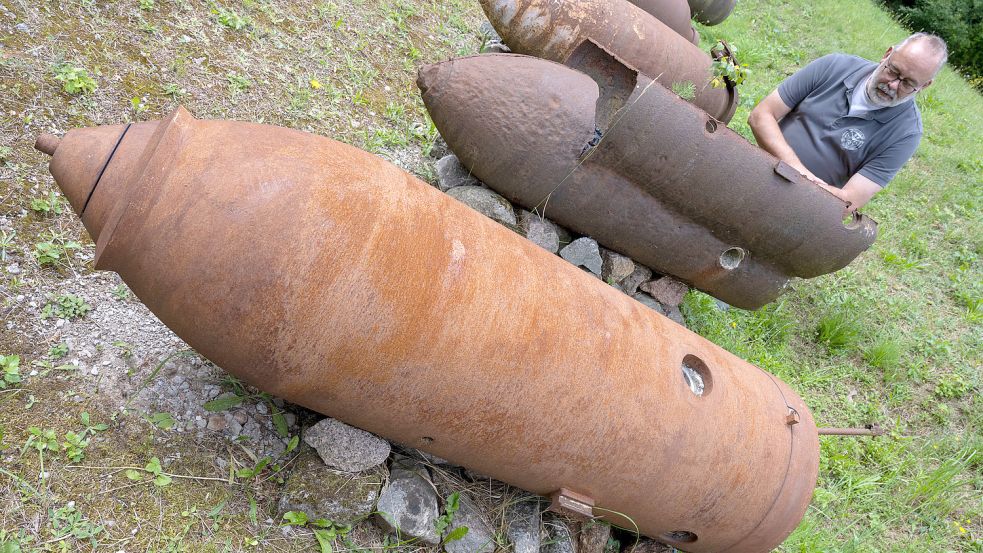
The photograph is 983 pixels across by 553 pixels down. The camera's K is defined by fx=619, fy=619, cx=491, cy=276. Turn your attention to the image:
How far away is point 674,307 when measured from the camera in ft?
12.8

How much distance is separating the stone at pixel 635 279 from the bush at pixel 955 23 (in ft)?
51.0

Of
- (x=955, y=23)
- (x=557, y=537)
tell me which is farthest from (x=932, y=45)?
(x=955, y=23)

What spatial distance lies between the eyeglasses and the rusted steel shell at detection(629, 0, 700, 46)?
1804 millimetres

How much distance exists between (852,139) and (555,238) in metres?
2.38

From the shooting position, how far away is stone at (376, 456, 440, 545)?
2.29 metres

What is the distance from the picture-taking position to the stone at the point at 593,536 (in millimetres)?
2688

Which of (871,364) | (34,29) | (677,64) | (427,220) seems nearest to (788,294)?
(871,364)

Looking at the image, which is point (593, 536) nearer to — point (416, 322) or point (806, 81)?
point (416, 322)

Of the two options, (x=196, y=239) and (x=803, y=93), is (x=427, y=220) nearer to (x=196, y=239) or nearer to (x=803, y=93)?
(x=196, y=239)

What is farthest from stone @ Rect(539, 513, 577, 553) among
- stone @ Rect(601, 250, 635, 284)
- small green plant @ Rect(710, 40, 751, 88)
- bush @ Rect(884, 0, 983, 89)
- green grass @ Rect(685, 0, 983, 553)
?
bush @ Rect(884, 0, 983, 89)

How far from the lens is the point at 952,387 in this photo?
14.8 feet

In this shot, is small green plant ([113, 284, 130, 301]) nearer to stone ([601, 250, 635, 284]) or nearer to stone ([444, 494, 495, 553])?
stone ([444, 494, 495, 553])

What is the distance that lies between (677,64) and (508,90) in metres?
1.95

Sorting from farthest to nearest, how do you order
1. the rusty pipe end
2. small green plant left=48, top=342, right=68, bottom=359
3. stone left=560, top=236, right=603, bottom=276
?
1. stone left=560, top=236, right=603, bottom=276
2. small green plant left=48, top=342, right=68, bottom=359
3. the rusty pipe end
